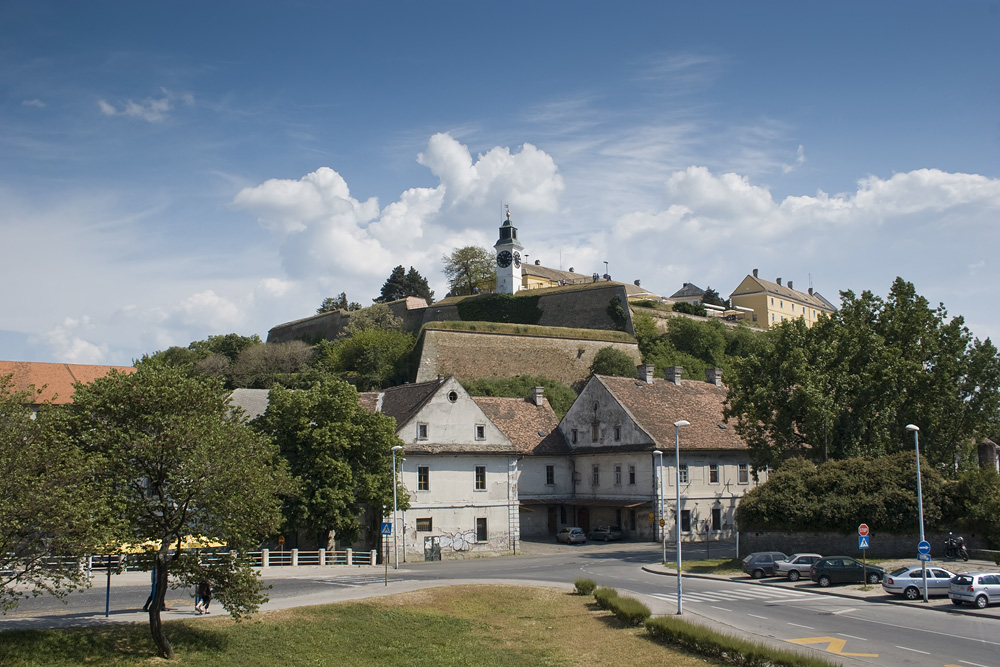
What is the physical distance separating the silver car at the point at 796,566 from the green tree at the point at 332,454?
17184 mm

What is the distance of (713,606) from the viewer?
90.3ft

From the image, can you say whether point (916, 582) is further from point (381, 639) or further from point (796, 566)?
point (381, 639)

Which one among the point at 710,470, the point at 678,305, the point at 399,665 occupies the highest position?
the point at 678,305

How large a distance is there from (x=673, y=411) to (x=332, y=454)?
2427 centimetres

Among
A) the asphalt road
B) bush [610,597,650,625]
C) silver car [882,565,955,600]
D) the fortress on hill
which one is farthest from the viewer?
the fortress on hill

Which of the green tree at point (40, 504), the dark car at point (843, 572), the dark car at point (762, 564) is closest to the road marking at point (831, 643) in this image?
the dark car at point (843, 572)

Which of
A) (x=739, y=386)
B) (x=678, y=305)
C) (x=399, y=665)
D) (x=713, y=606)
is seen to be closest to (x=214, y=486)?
(x=399, y=665)

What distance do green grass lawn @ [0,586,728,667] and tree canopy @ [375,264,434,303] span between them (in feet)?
333

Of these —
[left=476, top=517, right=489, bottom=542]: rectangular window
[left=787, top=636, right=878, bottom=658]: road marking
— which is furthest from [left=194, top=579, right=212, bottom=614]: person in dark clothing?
[left=476, top=517, right=489, bottom=542]: rectangular window

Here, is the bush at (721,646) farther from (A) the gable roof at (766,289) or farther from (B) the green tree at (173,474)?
(A) the gable roof at (766,289)

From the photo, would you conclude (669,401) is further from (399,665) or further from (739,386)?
(399,665)

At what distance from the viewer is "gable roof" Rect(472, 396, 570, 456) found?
5522cm

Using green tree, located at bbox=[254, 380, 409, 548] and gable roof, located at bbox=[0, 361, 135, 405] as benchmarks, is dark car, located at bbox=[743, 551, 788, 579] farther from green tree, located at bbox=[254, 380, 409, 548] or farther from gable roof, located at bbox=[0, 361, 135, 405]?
gable roof, located at bbox=[0, 361, 135, 405]

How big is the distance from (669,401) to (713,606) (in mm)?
29261
